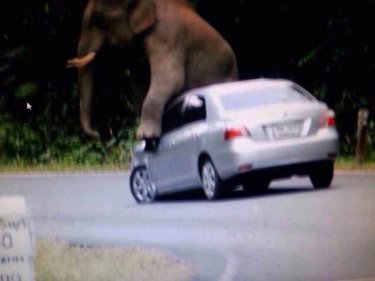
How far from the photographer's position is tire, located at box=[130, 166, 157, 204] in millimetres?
4980

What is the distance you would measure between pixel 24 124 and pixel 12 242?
1.71ft

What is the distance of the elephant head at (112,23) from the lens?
4.90 metres

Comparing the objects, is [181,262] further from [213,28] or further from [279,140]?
[213,28]

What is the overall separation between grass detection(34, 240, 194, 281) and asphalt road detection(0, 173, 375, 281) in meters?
0.04

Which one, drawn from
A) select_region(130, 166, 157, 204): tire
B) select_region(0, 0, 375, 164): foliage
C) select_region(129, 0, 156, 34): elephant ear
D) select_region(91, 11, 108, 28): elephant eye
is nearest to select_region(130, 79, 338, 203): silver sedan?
select_region(130, 166, 157, 204): tire

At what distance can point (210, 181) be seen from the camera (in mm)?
4938

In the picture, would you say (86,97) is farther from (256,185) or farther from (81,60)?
(256,185)

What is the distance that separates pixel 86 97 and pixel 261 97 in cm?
76

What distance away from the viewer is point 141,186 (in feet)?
16.4

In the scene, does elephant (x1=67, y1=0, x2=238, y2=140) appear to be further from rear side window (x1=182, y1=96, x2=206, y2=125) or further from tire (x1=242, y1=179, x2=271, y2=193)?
tire (x1=242, y1=179, x2=271, y2=193)

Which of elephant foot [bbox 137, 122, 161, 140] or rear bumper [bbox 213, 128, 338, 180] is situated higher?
elephant foot [bbox 137, 122, 161, 140]

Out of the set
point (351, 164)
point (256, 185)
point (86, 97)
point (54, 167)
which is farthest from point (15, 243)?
point (351, 164)

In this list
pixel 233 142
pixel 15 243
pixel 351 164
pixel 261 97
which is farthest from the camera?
pixel 351 164

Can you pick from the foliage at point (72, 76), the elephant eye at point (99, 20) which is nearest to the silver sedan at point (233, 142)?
the foliage at point (72, 76)
